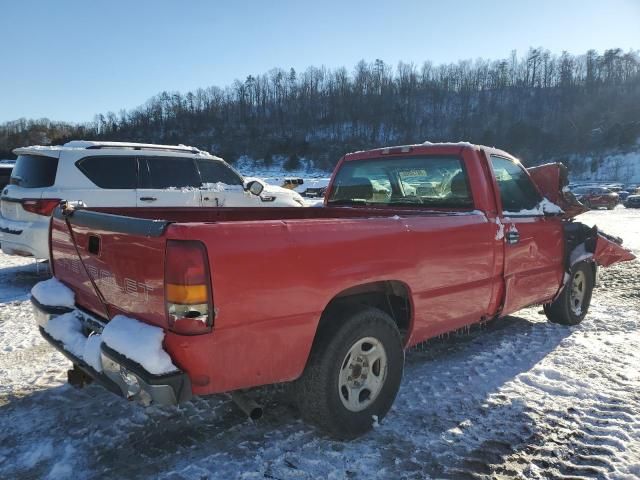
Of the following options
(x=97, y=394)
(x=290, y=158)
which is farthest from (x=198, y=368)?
(x=290, y=158)

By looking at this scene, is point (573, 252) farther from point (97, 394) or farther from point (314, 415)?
point (97, 394)

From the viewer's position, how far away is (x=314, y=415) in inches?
115

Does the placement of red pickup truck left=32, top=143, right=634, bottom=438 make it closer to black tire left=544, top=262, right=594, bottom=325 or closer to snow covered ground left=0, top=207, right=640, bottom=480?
snow covered ground left=0, top=207, right=640, bottom=480

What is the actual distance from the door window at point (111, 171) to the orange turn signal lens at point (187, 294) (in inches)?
216

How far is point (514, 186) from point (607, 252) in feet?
7.12

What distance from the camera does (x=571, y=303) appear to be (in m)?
5.43

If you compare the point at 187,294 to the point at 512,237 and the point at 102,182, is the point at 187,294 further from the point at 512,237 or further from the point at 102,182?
the point at 102,182

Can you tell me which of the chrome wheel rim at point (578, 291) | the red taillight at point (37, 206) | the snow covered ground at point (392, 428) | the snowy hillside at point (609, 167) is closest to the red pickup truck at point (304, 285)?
the snow covered ground at point (392, 428)

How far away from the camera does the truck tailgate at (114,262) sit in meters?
2.37

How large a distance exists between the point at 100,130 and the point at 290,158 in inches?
2093

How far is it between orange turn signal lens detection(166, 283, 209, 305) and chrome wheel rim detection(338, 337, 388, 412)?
1.07m

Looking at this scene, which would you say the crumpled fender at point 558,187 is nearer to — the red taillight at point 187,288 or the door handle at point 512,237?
the door handle at point 512,237

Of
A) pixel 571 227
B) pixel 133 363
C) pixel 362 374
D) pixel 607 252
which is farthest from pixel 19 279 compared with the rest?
pixel 607 252

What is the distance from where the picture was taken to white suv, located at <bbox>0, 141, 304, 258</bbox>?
6523mm
